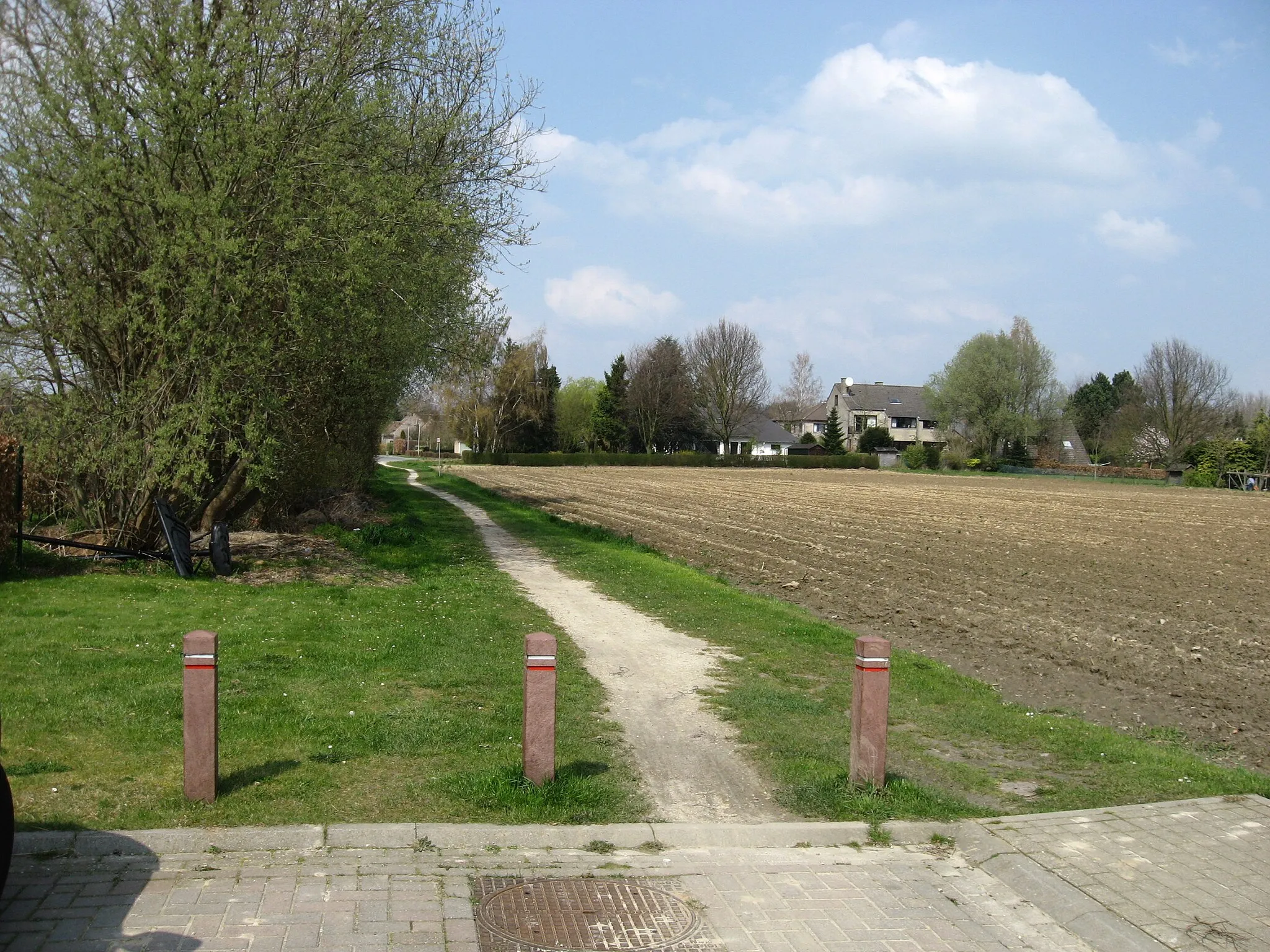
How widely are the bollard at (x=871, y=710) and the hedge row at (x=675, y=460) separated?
84637 mm

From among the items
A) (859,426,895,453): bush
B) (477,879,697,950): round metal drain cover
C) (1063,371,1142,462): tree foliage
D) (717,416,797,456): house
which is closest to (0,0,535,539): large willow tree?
(477,879,697,950): round metal drain cover

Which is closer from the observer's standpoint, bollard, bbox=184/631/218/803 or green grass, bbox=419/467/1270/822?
bollard, bbox=184/631/218/803

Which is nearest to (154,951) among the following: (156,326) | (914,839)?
(914,839)

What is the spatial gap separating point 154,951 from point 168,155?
40.9 ft

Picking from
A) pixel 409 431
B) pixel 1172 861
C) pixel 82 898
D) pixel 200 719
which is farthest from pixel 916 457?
pixel 82 898

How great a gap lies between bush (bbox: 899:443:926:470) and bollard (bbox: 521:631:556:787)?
336ft

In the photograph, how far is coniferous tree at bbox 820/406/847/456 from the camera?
398 ft

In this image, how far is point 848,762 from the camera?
23.9 feet

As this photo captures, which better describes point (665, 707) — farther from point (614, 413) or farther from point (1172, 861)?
point (614, 413)

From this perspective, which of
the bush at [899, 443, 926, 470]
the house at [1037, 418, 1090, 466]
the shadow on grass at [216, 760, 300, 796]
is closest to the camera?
the shadow on grass at [216, 760, 300, 796]

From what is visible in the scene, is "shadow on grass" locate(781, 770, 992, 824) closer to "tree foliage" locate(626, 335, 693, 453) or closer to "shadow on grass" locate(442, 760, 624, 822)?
"shadow on grass" locate(442, 760, 624, 822)

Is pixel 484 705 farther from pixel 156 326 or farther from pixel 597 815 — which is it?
pixel 156 326

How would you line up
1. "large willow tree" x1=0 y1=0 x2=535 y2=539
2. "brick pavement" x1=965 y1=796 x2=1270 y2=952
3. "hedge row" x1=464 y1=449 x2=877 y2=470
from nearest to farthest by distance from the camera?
1. "brick pavement" x1=965 y1=796 x2=1270 y2=952
2. "large willow tree" x1=0 y1=0 x2=535 y2=539
3. "hedge row" x1=464 y1=449 x2=877 y2=470

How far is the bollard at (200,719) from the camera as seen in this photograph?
6.04m
